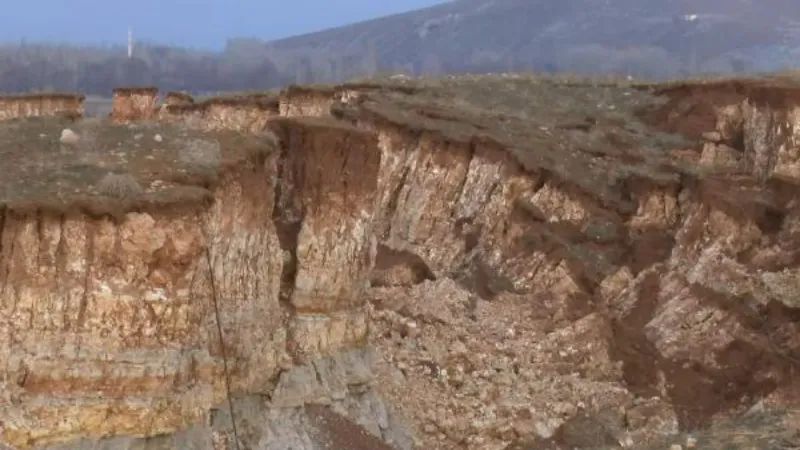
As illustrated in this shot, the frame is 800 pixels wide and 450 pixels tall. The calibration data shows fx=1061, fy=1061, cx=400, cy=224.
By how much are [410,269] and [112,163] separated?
35.2ft

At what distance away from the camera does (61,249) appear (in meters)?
14.0

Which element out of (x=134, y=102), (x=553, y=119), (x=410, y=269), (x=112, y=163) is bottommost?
(x=410, y=269)

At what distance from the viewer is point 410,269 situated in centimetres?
2511

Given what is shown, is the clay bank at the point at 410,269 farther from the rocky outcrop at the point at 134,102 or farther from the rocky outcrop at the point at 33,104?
the rocky outcrop at the point at 33,104

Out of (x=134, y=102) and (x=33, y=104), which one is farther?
(x=134, y=102)

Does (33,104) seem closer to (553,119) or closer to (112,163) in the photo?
(553,119)

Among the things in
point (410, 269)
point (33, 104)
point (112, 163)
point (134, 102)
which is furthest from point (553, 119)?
point (112, 163)

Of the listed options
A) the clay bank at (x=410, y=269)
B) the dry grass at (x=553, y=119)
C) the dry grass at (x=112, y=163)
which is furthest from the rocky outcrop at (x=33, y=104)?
the dry grass at (x=112, y=163)

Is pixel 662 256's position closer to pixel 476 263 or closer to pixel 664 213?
pixel 664 213

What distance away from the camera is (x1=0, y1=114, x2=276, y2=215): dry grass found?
46.7 ft

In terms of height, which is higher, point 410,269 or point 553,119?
point 553,119

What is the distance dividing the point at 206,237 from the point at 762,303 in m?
13.8

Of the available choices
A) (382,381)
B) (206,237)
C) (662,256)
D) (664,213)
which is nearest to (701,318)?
(662,256)

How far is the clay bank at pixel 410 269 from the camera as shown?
1412 centimetres
